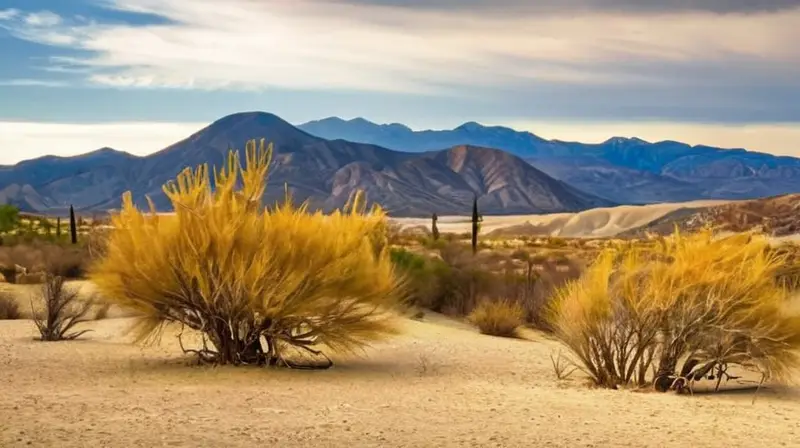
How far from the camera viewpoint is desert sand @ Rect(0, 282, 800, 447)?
38.1ft

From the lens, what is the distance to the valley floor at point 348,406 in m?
11.6

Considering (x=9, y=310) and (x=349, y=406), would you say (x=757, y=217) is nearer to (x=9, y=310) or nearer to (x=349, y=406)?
(x=9, y=310)

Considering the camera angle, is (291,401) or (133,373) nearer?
(291,401)

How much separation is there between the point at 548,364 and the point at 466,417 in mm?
7237

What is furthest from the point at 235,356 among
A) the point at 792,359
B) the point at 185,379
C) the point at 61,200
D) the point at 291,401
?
the point at 61,200

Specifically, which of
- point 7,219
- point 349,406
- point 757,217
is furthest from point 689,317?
point 757,217

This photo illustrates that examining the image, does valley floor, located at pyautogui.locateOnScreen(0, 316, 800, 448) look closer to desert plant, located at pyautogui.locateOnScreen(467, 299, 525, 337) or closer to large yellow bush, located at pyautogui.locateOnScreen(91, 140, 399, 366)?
large yellow bush, located at pyautogui.locateOnScreen(91, 140, 399, 366)

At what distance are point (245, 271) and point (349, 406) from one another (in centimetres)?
400

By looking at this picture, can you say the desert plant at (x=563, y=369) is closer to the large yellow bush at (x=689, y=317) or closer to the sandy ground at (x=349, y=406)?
the sandy ground at (x=349, y=406)

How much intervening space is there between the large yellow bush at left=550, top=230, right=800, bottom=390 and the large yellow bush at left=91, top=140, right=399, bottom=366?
3.61m

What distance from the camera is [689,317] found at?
16.8m

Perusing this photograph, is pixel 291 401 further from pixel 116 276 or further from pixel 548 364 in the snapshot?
pixel 548 364

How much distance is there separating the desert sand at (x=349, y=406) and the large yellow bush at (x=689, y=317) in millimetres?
652

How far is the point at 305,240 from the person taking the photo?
17438 millimetres
